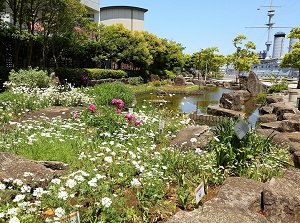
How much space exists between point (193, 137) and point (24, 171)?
11.4 feet

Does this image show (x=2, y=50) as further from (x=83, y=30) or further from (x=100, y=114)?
(x=100, y=114)

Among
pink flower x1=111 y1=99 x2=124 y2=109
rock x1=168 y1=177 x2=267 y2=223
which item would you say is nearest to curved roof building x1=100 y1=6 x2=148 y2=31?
pink flower x1=111 y1=99 x2=124 y2=109

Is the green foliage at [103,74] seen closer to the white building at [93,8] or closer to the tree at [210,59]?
the white building at [93,8]

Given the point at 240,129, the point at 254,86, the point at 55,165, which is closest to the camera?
the point at 55,165

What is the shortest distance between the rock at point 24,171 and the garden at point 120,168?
0.07 m

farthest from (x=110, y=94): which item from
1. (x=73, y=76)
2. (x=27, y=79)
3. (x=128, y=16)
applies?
(x=128, y=16)

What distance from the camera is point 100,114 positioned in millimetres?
7285

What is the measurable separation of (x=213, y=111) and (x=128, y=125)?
6.86 m

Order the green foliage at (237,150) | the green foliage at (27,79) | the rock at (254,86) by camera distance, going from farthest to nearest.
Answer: the rock at (254,86) < the green foliage at (27,79) < the green foliage at (237,150)

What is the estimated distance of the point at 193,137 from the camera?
611 centimetres

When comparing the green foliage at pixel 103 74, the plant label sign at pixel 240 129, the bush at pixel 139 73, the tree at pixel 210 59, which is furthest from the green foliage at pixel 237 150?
the tree at pixel 210 59

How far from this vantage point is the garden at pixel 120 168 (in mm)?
3365

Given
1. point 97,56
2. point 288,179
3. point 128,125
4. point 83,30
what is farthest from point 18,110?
point 97,56

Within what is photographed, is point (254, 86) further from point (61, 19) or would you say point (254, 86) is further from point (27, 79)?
point (27, 79)
